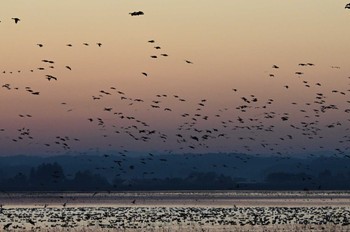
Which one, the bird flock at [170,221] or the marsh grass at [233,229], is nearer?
the marsh grass at [233,229]

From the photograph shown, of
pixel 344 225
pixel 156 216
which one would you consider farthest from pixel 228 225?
pixel 156 216

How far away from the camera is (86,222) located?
9194 centimetres

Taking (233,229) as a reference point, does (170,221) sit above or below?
above

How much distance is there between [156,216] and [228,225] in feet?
56.2

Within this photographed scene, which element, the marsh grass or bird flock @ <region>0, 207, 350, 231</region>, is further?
bird flock @ <region>0, 207, 350, 231</region>

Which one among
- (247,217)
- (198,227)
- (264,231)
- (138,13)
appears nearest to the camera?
(138,13)

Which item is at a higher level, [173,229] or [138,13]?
[138,13]

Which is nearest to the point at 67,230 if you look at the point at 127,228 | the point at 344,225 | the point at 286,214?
the point at 127,228

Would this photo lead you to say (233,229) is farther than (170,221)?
No

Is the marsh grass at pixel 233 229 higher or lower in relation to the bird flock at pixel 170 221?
lower

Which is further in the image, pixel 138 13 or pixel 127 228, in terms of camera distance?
pixel 127 228

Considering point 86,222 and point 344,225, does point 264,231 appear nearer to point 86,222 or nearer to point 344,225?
point 344,225

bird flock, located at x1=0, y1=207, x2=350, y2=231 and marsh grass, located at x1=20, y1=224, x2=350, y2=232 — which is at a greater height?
bird flock, located at x1=0, y1=207, x2=350, y2=231

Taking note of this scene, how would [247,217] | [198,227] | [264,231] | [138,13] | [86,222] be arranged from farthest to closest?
[247,217] < [86,222] < [198,227] < [264,231] < [138,13]
